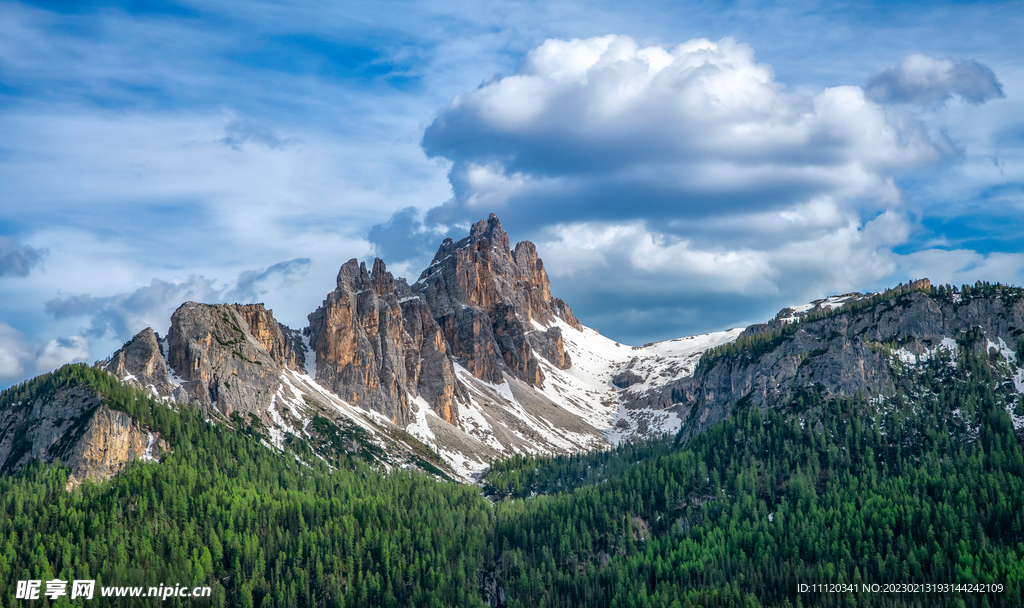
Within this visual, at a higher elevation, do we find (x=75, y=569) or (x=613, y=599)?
(x=75, y=569)

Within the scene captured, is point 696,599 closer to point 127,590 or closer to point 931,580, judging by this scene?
point 931,580

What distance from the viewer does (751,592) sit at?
190 meters

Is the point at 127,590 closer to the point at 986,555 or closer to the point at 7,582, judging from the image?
the point at 7,582

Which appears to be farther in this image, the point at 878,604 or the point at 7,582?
the point at 7,582

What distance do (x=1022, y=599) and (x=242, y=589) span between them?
15165 centimetres

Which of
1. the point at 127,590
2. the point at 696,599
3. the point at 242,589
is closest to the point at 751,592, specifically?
the point at 696,599

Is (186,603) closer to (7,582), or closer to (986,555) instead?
(7,582)

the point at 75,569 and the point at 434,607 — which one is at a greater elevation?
the point at 75,569

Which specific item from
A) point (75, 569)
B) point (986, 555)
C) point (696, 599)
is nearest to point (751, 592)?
point (696, 599)

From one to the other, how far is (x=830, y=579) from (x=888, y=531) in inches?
795

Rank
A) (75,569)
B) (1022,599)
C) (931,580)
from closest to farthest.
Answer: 1. (1022,599)
2. (931,580)
3. (75,569)

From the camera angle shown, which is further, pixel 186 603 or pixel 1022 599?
pixel 186 603

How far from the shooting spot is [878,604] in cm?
17875

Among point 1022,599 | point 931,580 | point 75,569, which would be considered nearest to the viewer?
point 1022,599
